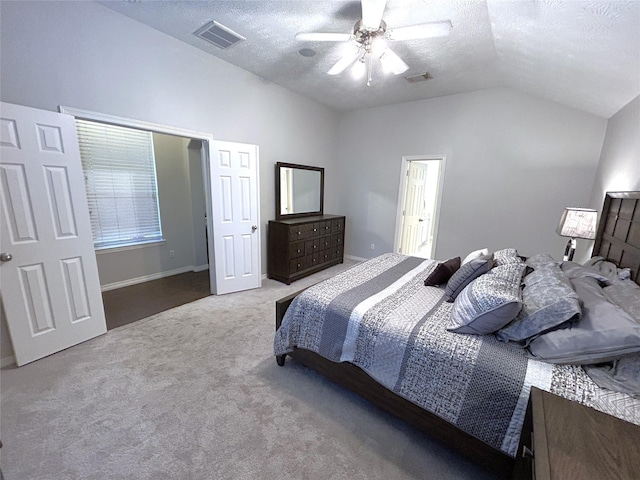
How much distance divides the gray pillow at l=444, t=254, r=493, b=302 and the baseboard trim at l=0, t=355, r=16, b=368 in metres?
3.39

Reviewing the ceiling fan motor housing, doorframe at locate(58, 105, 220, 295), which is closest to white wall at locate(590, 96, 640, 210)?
the ceiling fan motor housing

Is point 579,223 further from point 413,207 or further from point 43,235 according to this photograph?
point 43,235

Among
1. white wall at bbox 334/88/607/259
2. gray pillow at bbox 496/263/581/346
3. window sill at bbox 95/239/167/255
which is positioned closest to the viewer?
gray pillow at bbox 496/263/581/346

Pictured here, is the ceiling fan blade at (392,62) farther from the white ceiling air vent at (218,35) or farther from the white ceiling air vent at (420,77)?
the white ceiling air vent at (218,35)

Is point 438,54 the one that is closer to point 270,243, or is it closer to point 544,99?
point 544,99

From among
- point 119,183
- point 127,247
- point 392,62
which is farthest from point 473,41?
point 127,247

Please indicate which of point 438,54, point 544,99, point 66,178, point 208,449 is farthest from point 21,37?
point 544,99

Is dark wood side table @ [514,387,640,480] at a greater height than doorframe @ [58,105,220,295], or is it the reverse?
doorframe @ [58,105,220,295]

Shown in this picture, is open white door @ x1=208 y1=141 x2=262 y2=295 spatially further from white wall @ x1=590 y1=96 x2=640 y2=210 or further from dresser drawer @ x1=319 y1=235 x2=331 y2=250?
white wall @ x1=590 y1=96 x2=640 y2=210

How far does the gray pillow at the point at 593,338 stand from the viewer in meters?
1.08

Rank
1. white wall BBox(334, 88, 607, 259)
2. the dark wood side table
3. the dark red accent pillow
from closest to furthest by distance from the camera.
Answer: the dark wood side table
the dark red accent pillow
white wall BBox(334, 88, 607, 259)

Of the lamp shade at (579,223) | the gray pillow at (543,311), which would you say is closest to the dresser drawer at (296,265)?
the gray pillow at (543,311)

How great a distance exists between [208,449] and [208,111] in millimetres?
3209

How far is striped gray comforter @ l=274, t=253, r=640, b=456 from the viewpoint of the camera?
1.18m
